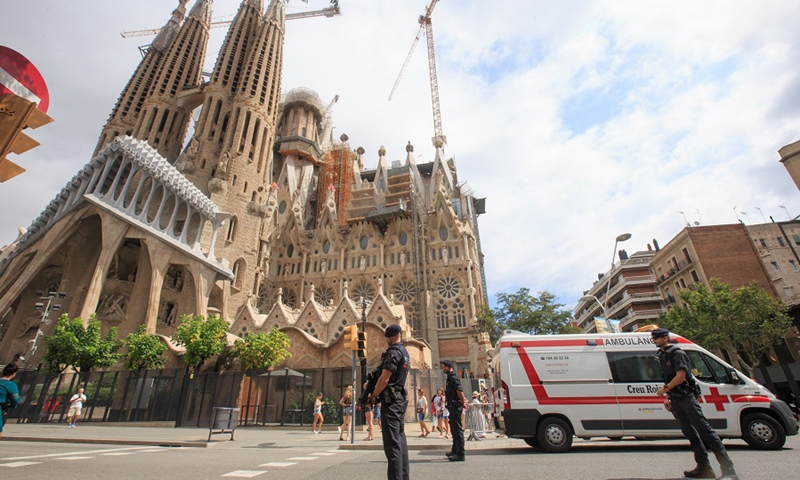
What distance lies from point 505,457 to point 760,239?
121 ft

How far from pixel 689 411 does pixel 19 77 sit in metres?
8.70

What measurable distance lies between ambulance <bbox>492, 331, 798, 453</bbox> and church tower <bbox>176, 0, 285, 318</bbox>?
31114 millimetres

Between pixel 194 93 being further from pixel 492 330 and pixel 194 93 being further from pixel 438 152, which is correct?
pixel 492 330

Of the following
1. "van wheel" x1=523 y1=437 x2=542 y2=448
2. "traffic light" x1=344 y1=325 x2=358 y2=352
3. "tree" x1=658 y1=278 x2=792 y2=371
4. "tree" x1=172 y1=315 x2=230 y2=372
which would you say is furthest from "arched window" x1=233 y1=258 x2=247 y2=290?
"tree" x1=658 y1=278 x2=792 y2=371

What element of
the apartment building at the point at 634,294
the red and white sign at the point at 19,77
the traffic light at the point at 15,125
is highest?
the apartment building at the point at 634,294

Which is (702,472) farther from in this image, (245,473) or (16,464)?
(16,464)

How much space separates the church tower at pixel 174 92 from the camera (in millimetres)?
43312

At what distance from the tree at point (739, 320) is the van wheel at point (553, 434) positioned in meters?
21.7

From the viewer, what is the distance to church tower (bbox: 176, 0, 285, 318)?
35.4 metres

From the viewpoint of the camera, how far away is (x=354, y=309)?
27.4 metres

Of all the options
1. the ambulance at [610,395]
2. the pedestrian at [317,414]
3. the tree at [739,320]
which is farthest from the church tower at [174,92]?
the tree at [739,320]

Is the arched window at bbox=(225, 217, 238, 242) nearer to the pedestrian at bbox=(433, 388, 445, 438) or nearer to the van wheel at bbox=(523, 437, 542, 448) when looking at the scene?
the pedestrian at bbox=(433, 388, 445, 438)

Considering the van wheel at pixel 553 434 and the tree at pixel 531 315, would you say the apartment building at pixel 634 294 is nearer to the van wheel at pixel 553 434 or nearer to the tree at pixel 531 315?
the tree at pixel 531 315

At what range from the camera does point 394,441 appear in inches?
137
